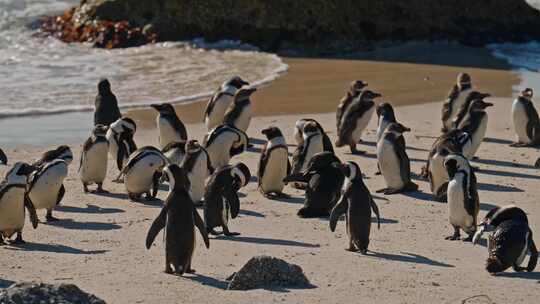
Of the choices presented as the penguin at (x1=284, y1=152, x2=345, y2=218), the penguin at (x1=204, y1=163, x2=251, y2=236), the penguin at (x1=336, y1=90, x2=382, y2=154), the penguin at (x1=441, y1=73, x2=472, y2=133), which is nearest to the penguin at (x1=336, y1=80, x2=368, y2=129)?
the penguin at (x1=336, y1=90, x2=382, y2=154)

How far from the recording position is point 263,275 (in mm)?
8867

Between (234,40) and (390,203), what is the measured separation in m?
13.3

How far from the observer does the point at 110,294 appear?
890cm

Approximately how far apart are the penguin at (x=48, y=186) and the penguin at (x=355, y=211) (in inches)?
112

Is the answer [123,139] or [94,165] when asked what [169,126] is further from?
[94,165]

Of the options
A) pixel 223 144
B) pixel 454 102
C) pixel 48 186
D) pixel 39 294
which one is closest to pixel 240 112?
pixel 223 144

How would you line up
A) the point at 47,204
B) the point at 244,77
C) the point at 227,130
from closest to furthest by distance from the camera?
the point at 47,204 → the point at 227,130 → the point at 244,77

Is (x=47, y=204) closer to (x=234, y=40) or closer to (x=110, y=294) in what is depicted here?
(x=110, y=294)

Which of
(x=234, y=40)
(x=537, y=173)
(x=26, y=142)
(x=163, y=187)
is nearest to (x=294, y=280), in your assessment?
(x=163, y=187)

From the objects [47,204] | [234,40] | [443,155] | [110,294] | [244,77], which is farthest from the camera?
[234,40]

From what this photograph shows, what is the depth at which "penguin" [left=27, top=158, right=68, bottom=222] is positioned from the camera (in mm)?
11758

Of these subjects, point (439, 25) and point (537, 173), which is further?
point (439, 25)

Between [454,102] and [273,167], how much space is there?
4.45 metres

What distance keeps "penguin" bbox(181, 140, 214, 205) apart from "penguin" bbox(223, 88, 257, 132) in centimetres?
326
